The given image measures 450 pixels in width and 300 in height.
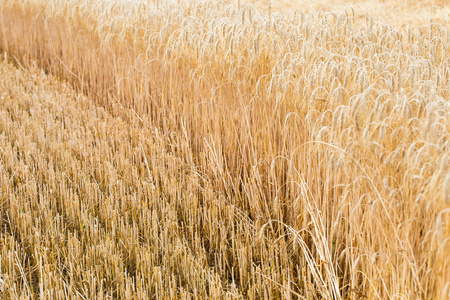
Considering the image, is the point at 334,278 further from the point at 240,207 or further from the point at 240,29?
the point at 240,29

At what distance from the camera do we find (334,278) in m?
1.56

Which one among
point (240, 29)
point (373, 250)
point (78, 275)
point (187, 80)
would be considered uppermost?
point (240, 29)

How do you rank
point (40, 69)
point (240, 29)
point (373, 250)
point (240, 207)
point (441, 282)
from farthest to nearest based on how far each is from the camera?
point (40, 69)
point (240, 29)
point (240, 207)
point (373, 250)
point (441, 282)

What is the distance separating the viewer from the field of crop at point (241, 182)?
4.72 feet

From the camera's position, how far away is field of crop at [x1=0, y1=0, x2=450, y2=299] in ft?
4.72

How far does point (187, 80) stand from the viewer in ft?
10.5

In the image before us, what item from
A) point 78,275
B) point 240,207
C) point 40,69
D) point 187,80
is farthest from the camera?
point 40,69

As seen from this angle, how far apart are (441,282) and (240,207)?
113cm

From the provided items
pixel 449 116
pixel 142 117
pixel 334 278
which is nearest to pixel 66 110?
pixel 142 117

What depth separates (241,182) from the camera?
2285 millimetres

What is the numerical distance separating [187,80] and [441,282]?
2.36 m

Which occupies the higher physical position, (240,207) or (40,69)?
(40,69)

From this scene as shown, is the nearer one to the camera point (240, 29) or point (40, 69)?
point (240, 29)

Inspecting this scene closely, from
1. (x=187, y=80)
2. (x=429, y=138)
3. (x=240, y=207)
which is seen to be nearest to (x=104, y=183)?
(x=240, y=207)
